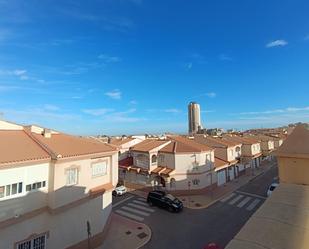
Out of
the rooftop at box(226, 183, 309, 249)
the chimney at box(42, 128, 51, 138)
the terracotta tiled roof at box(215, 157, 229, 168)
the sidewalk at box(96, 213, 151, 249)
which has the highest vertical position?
the chimney at box(42, 128, 51, 138)

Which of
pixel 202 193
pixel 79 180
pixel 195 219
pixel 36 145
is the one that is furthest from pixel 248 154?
pixel 36 145

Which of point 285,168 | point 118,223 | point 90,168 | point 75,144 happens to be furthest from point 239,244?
point 118,223

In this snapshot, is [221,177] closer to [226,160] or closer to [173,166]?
[226,160]

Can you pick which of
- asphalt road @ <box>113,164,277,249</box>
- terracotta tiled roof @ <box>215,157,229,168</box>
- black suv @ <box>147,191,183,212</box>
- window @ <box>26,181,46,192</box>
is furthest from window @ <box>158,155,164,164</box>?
window @ <box>26,181,46,192</box>

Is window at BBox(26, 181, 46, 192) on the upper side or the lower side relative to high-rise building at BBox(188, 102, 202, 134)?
lower

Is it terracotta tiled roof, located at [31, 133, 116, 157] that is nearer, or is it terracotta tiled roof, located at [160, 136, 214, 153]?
terracotta tiled roof, located at [31, 133, 116, 157]

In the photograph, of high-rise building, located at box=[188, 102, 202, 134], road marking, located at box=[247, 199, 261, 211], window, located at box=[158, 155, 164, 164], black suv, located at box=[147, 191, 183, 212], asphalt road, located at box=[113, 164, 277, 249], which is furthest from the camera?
high-rise building, located at box=[188, 102, 202, 134]

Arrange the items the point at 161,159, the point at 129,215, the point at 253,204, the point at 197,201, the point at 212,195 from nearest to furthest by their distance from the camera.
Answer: the point at 129,215 < the point at 253,204 < the point at 197,201 < the point at 212,195 < the point at 161,159

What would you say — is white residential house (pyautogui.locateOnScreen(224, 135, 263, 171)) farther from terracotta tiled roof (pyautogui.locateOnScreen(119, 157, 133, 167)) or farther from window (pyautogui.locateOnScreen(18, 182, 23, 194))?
window (pyautogui.locateOnScreen(18, 182, 23, 194))
